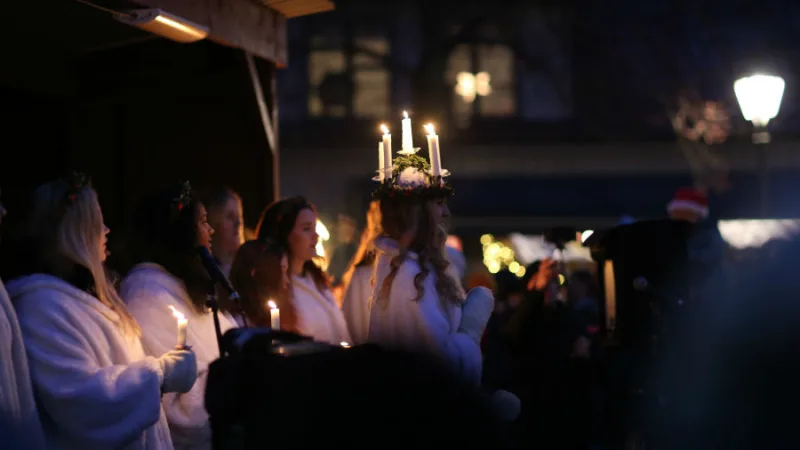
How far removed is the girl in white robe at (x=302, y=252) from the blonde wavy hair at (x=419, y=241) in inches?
66.7

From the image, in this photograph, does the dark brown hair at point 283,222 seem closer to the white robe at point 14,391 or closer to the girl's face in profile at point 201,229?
the girl's face in profile at point 201,229

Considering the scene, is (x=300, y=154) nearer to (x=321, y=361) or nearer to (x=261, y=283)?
(x=261, y=283)

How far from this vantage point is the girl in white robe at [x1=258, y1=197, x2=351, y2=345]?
20.4ft

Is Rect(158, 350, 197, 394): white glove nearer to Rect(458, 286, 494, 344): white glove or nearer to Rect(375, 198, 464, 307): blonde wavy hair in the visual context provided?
Rect(375, 198, 464, 307): blonde wavy hair

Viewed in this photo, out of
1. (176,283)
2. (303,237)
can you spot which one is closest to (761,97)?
(303,237)

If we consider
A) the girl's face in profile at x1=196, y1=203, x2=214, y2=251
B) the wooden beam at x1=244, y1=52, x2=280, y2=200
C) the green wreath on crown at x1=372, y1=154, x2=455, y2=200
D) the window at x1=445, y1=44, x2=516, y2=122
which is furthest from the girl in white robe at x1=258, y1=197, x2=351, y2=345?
the window at x1=445, y1=44, x2=516, y2=122

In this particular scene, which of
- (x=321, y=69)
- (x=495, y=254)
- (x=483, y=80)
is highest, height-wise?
(x=321, y=69)

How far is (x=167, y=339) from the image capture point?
4812mm

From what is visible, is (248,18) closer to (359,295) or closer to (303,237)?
(303,237)

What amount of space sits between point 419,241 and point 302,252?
198 cm

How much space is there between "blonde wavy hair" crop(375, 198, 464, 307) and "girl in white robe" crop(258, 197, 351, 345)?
1.70 metres

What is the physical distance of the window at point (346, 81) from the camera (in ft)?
83.8

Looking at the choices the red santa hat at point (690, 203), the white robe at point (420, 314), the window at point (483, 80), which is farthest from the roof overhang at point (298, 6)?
the window at point (483, 80)

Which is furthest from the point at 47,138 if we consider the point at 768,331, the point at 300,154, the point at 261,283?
the point at 300,154
